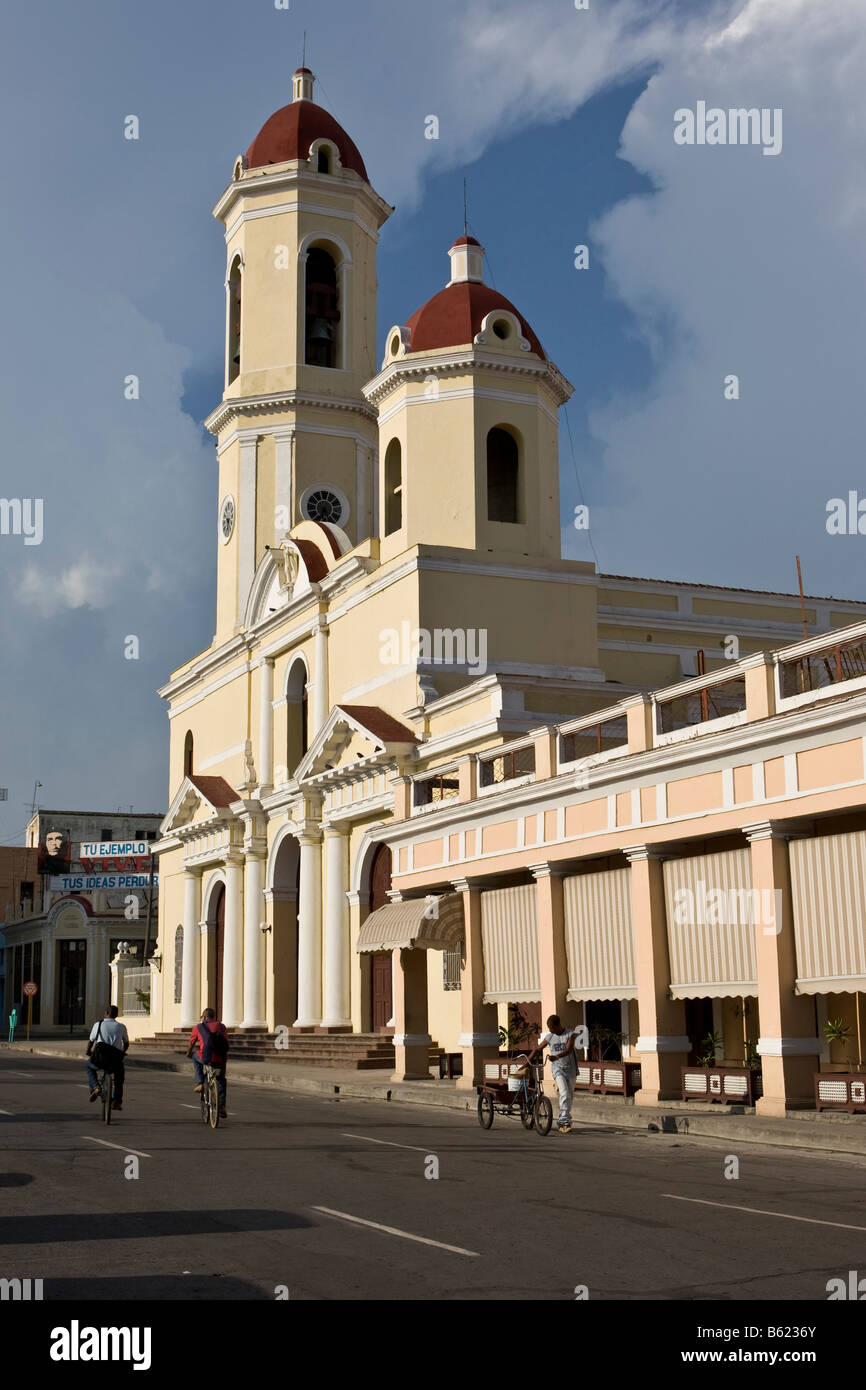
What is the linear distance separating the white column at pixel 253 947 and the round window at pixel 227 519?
36.4 feet

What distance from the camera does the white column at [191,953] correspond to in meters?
47.7

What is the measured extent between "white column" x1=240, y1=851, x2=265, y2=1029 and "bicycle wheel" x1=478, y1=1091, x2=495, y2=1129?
873 inches

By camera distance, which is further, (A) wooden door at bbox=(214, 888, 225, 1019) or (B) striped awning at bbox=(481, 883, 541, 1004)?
(A) wooden door at bbox=(214, 888, 225, 1019)

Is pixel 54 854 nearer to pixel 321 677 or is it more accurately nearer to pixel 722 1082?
pixel 321 677

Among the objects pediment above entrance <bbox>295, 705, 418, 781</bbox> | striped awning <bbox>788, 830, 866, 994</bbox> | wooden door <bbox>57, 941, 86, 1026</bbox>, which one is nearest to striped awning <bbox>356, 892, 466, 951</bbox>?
pediment above entrance <bbox>295, 705, 418, 781</bbox>

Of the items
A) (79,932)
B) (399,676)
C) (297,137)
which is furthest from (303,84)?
(79,932)

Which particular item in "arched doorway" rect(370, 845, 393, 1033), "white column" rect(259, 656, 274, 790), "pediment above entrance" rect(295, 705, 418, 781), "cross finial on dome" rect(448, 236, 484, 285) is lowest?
"arched doorway" rect(370, 845, 393, 1033)

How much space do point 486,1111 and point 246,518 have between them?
30112mm

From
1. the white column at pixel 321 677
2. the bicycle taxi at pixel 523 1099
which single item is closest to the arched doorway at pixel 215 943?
the white column at pixel 321 677

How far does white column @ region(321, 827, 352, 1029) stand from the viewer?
36312mm

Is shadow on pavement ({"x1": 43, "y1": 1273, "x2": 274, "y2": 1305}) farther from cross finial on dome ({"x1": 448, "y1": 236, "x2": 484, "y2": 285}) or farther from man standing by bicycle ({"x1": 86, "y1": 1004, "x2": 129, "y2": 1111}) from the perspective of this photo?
cross finial on dome ({"x1": 448, "y1": 236, "x2": 484, "y2": 285})

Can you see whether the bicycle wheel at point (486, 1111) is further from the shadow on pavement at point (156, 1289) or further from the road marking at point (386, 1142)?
the shadow on pavement at point (156, 1289)

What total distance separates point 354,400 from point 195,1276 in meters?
40.2

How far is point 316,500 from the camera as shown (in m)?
46.5
